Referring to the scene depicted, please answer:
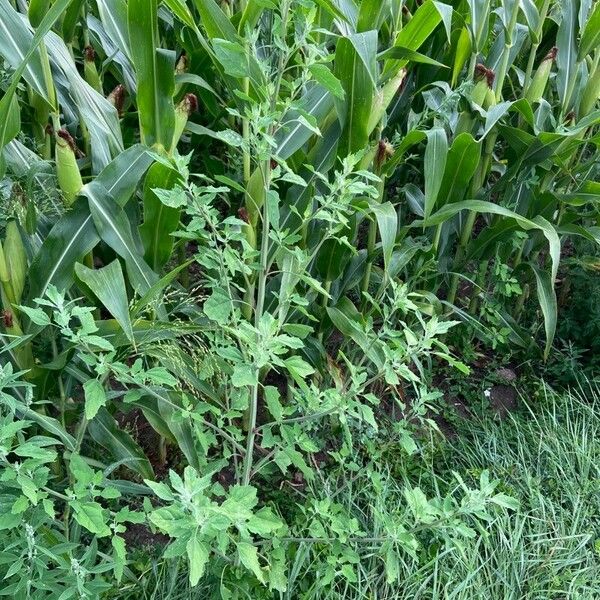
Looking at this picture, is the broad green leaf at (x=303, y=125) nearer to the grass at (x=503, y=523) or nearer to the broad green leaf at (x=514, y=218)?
the broad green leaf at (x=514, y=218)

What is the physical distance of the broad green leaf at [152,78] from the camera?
4.89 ft

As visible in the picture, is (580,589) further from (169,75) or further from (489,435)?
(169,75)

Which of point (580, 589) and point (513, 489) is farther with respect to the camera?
point (513, 489)

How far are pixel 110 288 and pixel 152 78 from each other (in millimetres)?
522

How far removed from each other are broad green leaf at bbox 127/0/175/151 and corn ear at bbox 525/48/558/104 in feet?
4.03

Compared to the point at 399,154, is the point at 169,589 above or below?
below

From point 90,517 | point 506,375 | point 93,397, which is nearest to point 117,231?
point 93,397

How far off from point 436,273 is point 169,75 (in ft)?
3.76

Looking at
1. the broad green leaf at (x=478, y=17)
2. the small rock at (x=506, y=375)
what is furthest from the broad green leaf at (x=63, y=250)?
the small rock at (x=506, y=375)

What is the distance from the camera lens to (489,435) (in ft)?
7.04

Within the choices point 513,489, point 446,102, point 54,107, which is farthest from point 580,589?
point 54,107

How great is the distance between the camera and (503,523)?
5.85 ft

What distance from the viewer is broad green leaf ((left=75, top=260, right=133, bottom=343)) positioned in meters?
1.34

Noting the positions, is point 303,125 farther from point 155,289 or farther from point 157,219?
point 155,289
